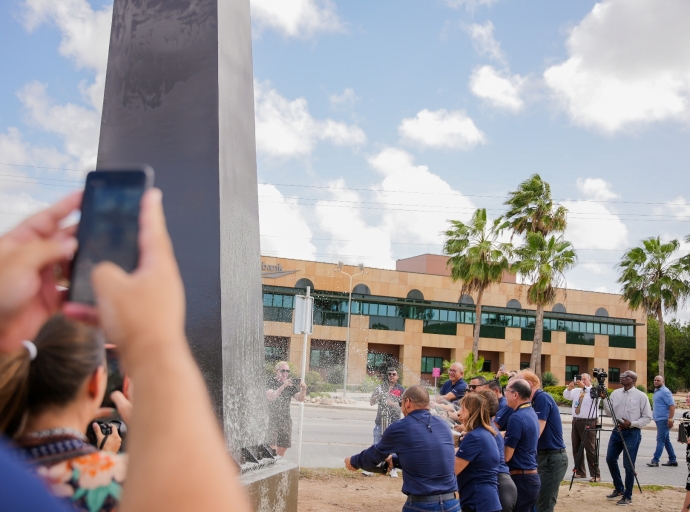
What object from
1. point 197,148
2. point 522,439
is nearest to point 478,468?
point 522,439

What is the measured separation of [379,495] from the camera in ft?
29.2

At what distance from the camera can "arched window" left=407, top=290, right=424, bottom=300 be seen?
48.6 m

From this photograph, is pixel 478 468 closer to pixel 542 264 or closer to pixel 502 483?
pixel 502 483

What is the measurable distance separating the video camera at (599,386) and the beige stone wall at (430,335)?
3200 centimetres

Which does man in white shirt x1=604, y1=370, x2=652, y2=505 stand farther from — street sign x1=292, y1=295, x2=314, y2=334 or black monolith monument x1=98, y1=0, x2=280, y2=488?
black monolith monument x1=98, y1=0, x2=280, y2=488

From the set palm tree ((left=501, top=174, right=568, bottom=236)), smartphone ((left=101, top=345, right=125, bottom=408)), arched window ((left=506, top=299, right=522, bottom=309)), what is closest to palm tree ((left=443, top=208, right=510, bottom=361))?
→ palm tree ((left=501, top=174, right=568, bottom=236))

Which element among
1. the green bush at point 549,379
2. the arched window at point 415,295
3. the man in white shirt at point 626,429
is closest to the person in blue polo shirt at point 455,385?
the man in white shirt at point 626,429

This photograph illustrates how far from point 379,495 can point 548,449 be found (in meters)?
2.74

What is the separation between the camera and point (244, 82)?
442 cm

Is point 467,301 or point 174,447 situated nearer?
point 174,447

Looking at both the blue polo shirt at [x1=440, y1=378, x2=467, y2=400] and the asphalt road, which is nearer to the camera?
the blue polo shirt at [x1=440, y1=378, x2=467, y2=400]

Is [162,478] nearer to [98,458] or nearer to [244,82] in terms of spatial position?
[98,458]

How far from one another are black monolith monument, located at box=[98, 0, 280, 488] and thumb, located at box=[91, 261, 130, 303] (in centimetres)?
Result: 320

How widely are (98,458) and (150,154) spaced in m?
3.12
